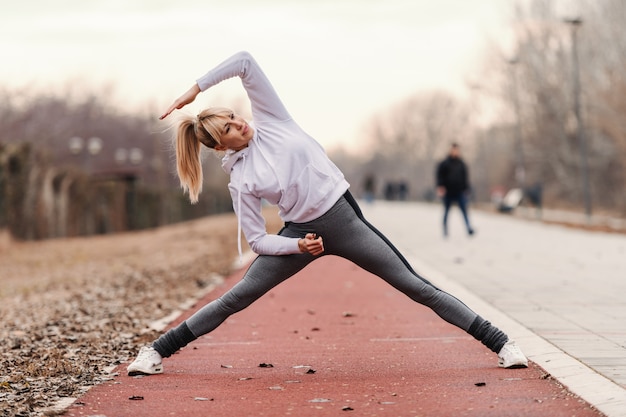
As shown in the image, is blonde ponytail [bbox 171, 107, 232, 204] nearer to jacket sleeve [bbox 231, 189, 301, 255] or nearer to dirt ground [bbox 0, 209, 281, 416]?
jacket sleeve [bbox 231, 189, 301, 255]

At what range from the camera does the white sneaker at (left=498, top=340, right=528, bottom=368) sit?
22.3 ft

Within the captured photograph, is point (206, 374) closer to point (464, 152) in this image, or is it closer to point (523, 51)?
point (523, 51)

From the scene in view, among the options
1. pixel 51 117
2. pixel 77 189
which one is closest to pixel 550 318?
pixel 77 189

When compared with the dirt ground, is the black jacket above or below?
above

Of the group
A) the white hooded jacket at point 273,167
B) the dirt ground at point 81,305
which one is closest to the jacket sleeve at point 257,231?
the white hooded jacket at point 273,167

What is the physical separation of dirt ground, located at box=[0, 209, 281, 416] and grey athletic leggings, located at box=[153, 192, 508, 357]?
0.94 metres

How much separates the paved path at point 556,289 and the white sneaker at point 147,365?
7.58 ft

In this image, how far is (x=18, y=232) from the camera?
32.3 m

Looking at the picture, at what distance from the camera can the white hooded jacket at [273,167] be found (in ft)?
21.6

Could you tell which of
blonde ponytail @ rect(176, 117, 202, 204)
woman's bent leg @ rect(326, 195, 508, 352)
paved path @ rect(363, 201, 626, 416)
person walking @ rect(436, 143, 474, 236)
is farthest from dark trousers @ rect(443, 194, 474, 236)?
blonde ponytail @ rect(176, 117, 202, 204)

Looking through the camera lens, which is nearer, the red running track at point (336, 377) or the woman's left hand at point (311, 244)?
the red running track at point (336, 377)

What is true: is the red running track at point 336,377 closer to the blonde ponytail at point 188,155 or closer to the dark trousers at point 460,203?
the blonde ponytail at point 188,155

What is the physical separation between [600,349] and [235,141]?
112 inches

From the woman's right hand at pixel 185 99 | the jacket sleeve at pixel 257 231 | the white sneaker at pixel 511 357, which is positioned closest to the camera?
the woman's right hand at pixel 185 99
